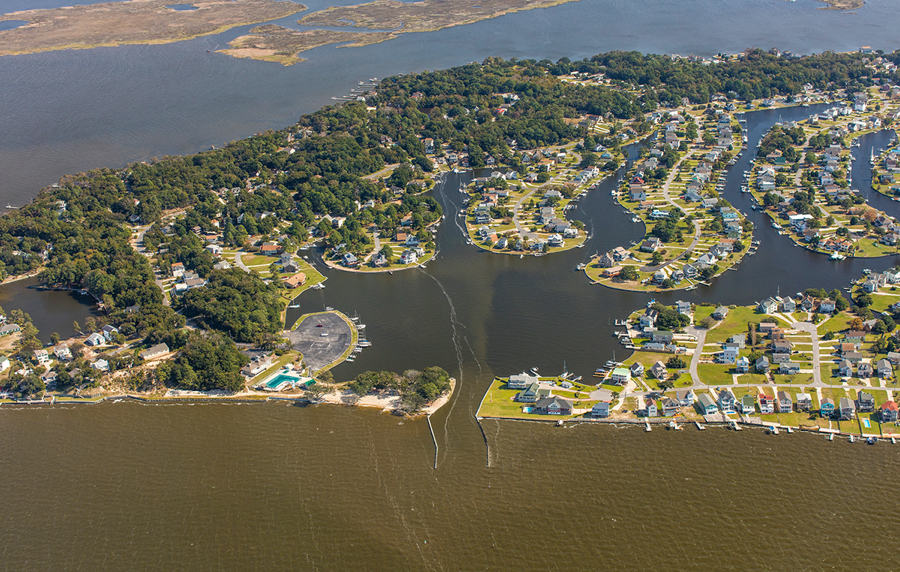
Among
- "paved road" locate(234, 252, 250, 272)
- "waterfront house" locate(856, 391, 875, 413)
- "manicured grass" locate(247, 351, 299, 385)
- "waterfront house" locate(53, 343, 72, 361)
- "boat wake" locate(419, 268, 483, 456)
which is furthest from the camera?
"paved road" locate(234, 252, 250, 272)

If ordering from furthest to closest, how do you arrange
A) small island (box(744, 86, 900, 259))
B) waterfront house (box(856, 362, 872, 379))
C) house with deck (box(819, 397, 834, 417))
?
1. small island (box(744, 86, 900, 259))
2. waterfront house (box(856, 362, 872, 379))
3. house with deck (box(819, 397, 834, 417))

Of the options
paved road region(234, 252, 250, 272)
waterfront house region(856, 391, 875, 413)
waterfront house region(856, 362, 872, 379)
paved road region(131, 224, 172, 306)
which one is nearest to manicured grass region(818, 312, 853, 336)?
waterfront house region(856, 362, 872, 379)

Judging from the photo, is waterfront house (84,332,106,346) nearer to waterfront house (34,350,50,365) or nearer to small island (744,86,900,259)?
waterfront house (34,350,50,365)

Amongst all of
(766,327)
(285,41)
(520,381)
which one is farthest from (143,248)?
(285,41)

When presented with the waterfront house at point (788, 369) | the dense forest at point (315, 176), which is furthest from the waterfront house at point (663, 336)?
the dense forest at point (315, 176)

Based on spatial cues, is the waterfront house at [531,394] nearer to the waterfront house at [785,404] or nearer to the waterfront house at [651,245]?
the waterfront house at [785,404]

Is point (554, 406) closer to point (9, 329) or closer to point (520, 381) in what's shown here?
point (520, 381)
